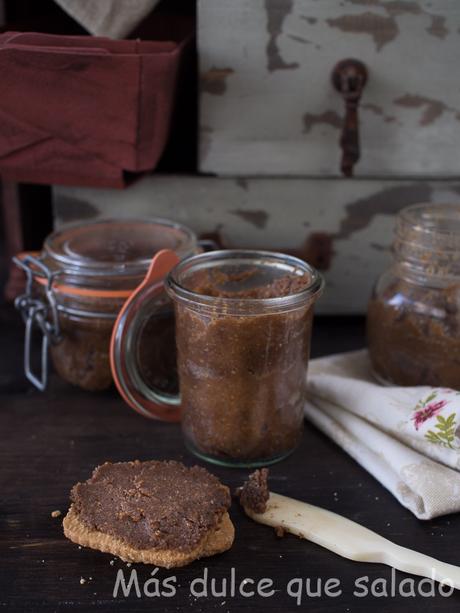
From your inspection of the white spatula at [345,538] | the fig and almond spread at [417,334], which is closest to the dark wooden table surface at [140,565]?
the white spatula at [345,538]

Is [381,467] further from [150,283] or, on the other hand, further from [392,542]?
[150,283]

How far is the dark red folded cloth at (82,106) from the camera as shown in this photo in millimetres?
863

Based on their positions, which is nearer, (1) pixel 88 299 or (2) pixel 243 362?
(2) pixel 243 362

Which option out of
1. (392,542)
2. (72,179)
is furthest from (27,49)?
(392,542)

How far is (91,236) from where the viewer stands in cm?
99

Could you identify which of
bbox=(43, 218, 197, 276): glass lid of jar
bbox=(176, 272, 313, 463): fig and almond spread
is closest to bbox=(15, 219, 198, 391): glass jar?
bbox=(43, 218, 197, 276): glass lid of jar

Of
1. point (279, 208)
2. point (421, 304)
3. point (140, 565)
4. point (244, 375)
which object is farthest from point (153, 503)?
point (279, 208)

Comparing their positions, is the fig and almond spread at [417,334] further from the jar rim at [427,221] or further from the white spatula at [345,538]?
the white spatula at [345,538]

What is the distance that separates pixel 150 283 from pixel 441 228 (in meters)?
0.36

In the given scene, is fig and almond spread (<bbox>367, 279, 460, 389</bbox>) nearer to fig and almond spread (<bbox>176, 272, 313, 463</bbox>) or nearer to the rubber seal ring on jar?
fig and almond spread (<bbox>176, 272, 313, 463</bbox>)

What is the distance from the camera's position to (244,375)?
775 mm

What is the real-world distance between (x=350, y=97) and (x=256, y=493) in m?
0.50

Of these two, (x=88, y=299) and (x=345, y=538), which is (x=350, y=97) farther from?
(x=345, y=538)

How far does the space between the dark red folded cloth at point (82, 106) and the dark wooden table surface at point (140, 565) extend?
0.93 feet
